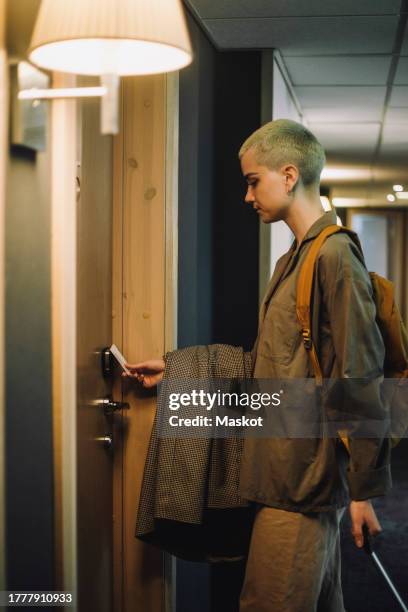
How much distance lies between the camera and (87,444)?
222 centimetres

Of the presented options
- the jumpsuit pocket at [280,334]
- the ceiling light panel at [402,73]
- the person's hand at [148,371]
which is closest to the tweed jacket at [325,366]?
the jumpsuit pocket at [280,334]

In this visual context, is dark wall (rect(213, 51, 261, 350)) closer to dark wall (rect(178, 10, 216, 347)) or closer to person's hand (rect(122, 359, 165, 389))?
dark wall (rect(178, 10, 216, 347))

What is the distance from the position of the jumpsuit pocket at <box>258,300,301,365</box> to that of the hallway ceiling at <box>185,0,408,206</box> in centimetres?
134

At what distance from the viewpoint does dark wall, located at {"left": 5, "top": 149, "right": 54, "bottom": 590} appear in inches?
58.5

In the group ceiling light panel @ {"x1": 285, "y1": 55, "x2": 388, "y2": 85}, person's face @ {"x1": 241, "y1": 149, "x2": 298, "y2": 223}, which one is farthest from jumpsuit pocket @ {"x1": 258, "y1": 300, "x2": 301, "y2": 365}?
ceiling light panel @ {"x1": 285, "y1": 55, "x2": 388, "y2": 85}

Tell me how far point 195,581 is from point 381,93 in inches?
118

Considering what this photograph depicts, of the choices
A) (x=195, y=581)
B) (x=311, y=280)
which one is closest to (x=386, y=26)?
(x=311, y=280)

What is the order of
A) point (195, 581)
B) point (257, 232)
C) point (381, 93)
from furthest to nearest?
point (381, 93)
point (257, 232)
point (195, 581)

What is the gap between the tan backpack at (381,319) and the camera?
2.01m

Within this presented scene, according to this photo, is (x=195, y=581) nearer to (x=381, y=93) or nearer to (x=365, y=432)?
(x=365, y=432)

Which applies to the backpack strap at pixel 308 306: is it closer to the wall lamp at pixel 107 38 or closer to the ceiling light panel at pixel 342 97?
the wall lamp at pixel 107 38

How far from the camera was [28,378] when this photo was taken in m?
1.57

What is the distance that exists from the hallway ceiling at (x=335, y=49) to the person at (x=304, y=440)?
1021 mm

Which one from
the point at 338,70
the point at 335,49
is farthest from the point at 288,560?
the point at 338,70
